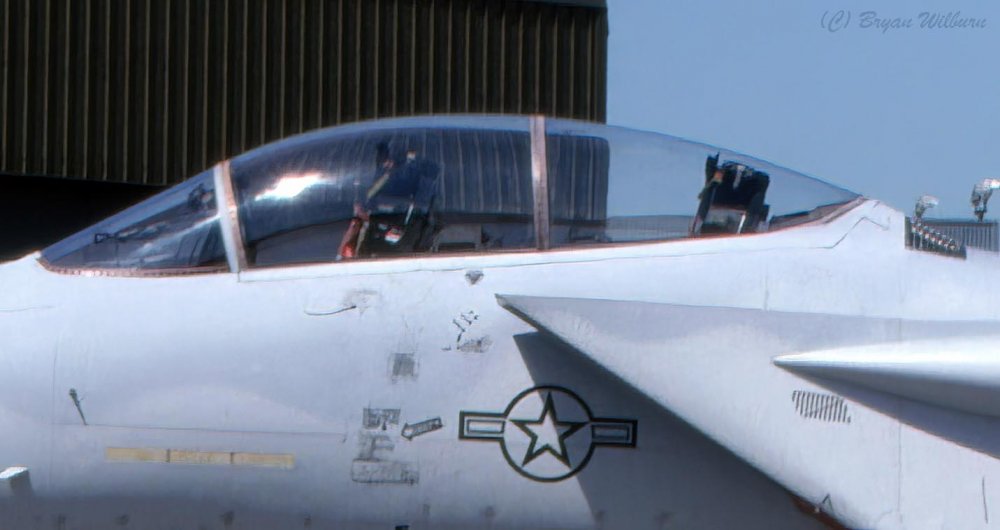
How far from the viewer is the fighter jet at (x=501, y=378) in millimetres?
3477

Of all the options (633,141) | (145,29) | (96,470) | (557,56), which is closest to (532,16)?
(557,56)

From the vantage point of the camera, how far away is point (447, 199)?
3910 millimetres

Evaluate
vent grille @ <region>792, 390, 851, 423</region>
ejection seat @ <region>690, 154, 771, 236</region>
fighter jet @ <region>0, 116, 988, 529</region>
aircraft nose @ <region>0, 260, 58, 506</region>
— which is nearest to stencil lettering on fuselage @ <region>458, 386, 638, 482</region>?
fighter jet @ <region>0, 116, 988, 529</region>

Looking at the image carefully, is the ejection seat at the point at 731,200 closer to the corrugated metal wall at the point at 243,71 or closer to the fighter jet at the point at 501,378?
the fighter jet at the point at 501,378

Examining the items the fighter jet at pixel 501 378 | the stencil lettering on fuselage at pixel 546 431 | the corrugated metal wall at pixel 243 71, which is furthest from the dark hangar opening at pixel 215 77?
the stencil lettering on fuselage at pixel 546 431

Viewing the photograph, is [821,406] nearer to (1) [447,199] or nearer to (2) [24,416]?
(1) [447,199]

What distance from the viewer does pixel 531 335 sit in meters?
3.63

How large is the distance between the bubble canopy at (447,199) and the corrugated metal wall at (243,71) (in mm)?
10881

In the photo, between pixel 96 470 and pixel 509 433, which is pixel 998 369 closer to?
pixel 509 433

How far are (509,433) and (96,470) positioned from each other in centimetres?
137

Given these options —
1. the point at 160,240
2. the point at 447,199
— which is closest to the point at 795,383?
the point at 447,199

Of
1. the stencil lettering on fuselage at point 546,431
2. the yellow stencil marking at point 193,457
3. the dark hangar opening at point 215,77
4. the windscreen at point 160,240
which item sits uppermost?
the dark hangar opening at point 215,77

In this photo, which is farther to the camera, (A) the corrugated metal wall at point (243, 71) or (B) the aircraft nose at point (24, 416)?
(A) the corrugated metal wall at point (243, 71)

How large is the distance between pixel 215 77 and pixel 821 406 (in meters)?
12.6
